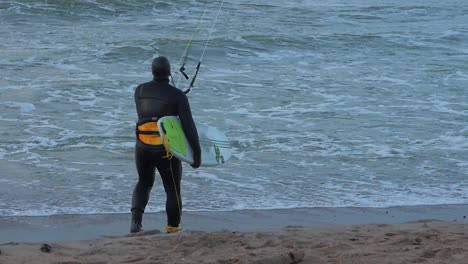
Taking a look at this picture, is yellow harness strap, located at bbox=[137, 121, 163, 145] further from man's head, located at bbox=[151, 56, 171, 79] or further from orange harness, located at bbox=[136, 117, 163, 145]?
man's head, located at bbox=[151, 56, 171, 79]

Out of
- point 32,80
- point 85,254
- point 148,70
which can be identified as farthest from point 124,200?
point 148,70

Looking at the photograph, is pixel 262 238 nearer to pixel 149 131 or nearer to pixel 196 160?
pixel 196 160

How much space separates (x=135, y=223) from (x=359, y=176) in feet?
10.5

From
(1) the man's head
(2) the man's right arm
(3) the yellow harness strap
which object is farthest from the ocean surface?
(1) the man's head

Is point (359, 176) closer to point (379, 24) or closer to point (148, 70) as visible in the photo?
point (148, 70)

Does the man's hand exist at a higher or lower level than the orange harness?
lower

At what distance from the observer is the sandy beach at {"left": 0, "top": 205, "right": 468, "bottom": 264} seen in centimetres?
543

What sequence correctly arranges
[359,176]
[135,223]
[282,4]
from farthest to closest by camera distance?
[282,4] < [359,176] < [135,223]

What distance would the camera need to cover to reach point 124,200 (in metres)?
7.88

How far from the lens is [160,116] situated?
6.13m

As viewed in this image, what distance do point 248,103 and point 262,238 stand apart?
6.77 meters

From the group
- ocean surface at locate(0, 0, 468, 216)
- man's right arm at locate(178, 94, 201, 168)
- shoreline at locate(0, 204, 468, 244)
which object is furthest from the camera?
ocean surface at locate(0, 0, 468, 216)

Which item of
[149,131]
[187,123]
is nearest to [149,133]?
[149,131]

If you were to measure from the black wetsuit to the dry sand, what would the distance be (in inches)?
16.6
